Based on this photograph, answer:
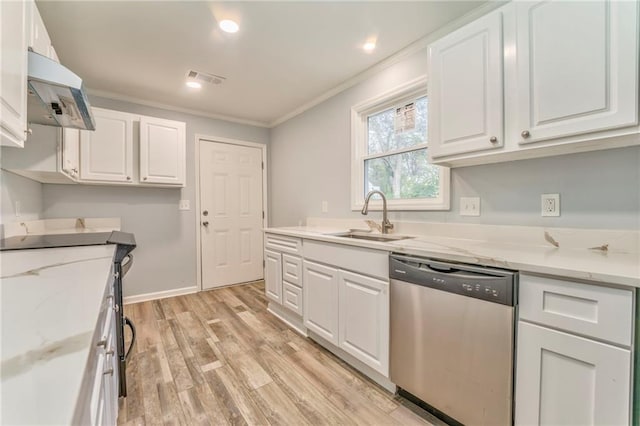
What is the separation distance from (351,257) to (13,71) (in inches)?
73.0

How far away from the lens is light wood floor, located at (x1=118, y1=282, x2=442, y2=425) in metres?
1.48

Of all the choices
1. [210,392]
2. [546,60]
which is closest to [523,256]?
[546,60]

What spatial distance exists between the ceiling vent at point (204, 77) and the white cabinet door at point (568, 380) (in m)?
3.02

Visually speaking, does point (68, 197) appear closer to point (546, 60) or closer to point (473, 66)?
point (473, 66)

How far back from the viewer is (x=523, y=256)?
1.21 meters

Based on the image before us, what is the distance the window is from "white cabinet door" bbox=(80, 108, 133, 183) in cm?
237

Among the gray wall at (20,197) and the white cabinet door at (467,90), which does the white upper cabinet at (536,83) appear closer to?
the white cabinet door at (467,90)

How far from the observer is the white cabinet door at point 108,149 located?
2656 mm

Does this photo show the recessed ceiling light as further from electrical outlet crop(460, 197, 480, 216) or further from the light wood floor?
the light wood floor

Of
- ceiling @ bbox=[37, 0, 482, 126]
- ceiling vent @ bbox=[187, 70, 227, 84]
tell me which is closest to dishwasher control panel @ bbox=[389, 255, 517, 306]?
ceiling @ bbox=[37, 0, 482, 126]

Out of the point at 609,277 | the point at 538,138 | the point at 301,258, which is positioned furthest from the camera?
the point at 301,258

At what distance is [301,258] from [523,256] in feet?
5.13

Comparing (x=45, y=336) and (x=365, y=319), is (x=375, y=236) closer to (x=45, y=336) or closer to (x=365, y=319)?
(x=365, y=319)

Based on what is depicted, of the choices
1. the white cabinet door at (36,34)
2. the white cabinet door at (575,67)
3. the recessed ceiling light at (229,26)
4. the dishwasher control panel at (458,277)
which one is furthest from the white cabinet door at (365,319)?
the white cabinet door at (36,34)
